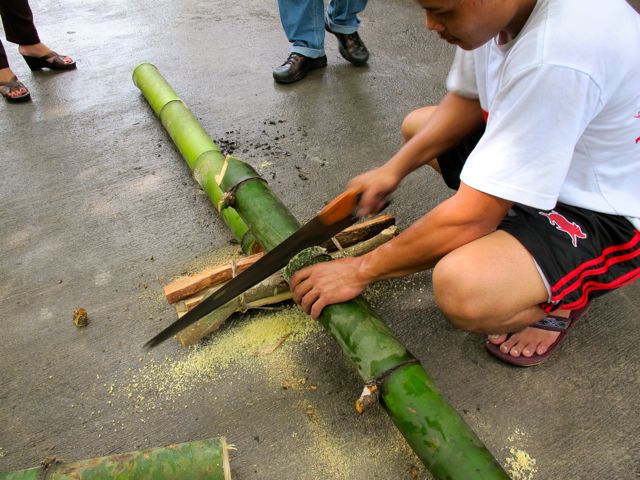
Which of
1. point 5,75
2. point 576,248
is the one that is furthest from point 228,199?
point 5,75

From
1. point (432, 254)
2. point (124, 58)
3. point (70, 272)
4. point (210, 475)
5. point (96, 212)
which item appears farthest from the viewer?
point (124, 58)

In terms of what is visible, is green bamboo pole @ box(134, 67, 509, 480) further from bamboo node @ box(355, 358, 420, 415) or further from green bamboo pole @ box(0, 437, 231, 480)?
green bamboo pole @ box(0, 437, 231, 480)

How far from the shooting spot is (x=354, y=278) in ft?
5.99

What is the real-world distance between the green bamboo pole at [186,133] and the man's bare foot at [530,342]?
1193mm

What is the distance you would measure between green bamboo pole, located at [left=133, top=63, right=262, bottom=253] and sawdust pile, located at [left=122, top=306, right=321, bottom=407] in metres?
0.38

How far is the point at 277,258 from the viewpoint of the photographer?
75.2 inches

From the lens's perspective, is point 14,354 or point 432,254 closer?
point 432,254

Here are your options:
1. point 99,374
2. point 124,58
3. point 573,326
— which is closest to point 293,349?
point 99,374

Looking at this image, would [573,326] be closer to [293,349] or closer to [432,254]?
[432,254]

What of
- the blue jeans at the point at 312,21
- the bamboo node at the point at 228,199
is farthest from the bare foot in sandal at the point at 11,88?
the bamboo node at the point at 228,199

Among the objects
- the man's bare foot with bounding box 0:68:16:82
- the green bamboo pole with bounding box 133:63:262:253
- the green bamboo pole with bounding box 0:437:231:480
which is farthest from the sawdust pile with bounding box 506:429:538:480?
the man's bare foot with bounding box 0:68:16:82

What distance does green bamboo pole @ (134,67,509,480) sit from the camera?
58.4 inches

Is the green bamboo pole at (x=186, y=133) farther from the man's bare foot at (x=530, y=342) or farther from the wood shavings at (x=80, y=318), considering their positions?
the man's bare foot at (x=530, y=342)

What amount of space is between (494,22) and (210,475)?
1566 mm
